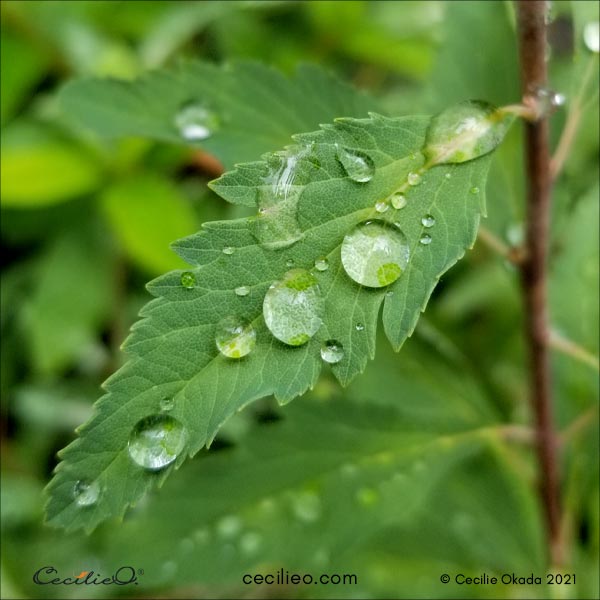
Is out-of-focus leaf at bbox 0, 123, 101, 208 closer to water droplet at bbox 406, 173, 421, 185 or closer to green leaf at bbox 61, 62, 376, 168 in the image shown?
green leaf at bbox 61, 62, 376, 168

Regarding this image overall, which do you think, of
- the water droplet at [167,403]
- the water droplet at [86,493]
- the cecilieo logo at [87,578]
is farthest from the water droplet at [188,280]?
the cecilieo logo at [87,578]

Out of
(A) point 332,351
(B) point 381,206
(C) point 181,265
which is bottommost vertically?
(C) point 181,265

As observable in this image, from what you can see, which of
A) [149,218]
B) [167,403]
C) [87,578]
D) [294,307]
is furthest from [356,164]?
[87,578]

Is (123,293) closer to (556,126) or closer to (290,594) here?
(290,594)

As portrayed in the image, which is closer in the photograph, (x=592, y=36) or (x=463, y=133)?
(x=463, y=133)

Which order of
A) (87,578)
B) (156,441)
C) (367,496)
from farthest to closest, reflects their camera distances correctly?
(87,578)
(367,496)
(156,441)

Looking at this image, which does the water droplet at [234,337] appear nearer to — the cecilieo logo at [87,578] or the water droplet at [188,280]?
the water droplet at [188,280]

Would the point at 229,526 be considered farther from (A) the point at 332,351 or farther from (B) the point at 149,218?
(B) the point at 149,218

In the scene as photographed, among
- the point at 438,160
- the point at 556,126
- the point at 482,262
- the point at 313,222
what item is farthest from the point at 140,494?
Answer: the point at 482,262
